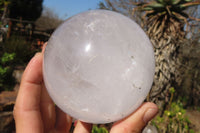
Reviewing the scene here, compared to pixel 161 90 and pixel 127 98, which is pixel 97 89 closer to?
pixel 127 98

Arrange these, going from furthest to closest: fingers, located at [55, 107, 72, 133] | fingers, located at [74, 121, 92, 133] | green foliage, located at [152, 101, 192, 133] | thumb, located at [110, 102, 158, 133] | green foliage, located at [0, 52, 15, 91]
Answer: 1. green foliage, located at [0, 52, 15, 91]
2. green foliage, located at [152, 101, 192, 133]
3. fingers, located at [55, 107, 72, 133]
4. fingers, located at [74, 121, 92, 133]
5. thumb, located at [110, 102, 158, 133]

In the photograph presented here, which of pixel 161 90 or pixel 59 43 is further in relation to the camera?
pixel 161 90

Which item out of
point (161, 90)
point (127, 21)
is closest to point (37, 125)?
point (127, 21)

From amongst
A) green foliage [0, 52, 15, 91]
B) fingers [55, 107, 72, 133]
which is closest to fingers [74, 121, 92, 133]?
fingers [55, 107, 72, 133]

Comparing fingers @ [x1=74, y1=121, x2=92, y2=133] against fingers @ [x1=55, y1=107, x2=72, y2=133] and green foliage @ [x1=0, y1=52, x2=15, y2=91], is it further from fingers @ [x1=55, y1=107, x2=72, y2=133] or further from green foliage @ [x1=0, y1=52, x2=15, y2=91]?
green foliage @ [x1=0, y1=52, x2=15, y2=91]

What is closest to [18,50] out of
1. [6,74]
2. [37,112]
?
[6,74]

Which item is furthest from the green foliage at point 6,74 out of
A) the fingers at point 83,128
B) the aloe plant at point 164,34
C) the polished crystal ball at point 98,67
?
the polished crystal ball at point 98,67

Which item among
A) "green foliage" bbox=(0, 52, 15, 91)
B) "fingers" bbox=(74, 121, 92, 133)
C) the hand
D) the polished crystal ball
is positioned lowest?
"green foliage" bbox=(0, 52, 15, 91)

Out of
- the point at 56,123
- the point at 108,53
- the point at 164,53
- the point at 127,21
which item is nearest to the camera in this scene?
the point at 108,53
